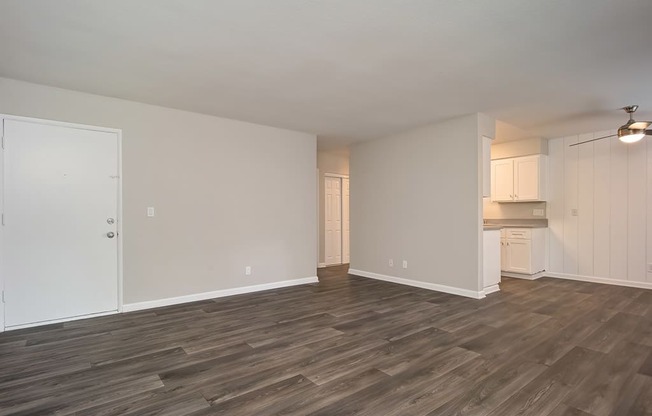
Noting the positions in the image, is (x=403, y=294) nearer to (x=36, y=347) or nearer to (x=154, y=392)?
(x=154, y=392)

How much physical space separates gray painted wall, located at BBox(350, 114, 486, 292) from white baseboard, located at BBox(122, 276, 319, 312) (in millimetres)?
1459

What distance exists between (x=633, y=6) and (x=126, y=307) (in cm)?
544

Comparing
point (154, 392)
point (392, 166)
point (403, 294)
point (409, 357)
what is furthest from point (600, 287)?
point (154, 392)

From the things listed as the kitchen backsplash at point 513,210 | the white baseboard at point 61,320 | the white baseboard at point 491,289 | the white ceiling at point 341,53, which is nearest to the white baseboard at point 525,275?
the kitchen backsplash at point 513,210

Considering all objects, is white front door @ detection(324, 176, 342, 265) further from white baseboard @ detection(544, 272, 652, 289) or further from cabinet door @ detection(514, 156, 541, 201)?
white baseboard @ detection(544, 272, 652, 289)

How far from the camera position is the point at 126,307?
404cm

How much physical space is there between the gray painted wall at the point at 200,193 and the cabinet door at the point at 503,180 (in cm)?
372

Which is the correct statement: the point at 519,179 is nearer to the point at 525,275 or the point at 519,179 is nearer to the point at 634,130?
the point at 525,275

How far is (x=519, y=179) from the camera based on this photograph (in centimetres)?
636

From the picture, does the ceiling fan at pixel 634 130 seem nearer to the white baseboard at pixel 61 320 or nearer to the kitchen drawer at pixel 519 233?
the kitchen drawer at pixel 519 233

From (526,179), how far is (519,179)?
0.41 ft

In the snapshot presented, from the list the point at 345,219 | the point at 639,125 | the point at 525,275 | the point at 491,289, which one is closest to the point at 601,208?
the point at 525,275

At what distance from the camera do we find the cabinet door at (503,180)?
256 inches

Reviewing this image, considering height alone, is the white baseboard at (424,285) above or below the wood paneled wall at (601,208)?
below
